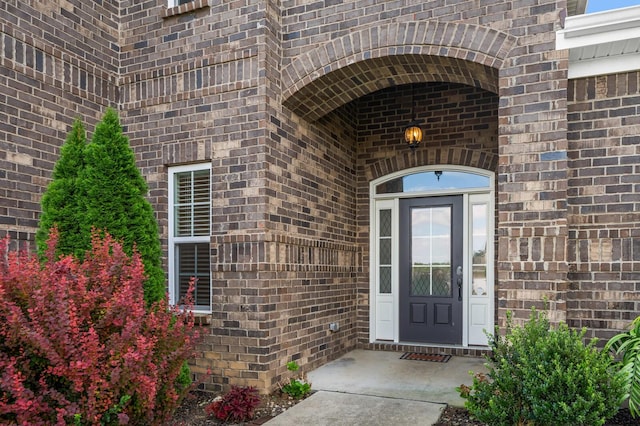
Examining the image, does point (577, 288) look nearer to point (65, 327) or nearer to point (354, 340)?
point (354, 340)

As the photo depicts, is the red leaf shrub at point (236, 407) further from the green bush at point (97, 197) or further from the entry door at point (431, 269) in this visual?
the entry door at point (431, 269)

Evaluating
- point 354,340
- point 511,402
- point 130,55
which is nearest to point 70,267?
point 511,402

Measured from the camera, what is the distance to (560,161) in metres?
4.58

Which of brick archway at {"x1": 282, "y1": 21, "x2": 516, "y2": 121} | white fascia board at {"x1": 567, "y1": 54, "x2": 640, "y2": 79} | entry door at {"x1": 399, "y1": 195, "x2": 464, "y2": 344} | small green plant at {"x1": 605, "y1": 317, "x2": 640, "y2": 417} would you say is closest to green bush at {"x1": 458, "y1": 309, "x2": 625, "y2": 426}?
small green plant at {"x1": 605, "y1": 317, "x2": 640, "y2": 417}

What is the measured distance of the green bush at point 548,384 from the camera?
139 inches

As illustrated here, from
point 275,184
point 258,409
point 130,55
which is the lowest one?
point 258,409

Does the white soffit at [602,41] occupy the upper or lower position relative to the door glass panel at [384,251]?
upper

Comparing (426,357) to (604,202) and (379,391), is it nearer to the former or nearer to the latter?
(379,391)

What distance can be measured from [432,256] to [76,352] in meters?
5.43

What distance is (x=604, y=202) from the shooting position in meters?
4.70

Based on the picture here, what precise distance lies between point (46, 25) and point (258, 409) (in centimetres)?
452

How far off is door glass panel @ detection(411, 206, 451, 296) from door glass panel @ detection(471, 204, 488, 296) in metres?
0.34

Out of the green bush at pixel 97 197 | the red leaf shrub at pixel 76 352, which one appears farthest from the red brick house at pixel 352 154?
the red leaf shrub at pixel 76 352

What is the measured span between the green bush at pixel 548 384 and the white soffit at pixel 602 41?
2.42 meters
